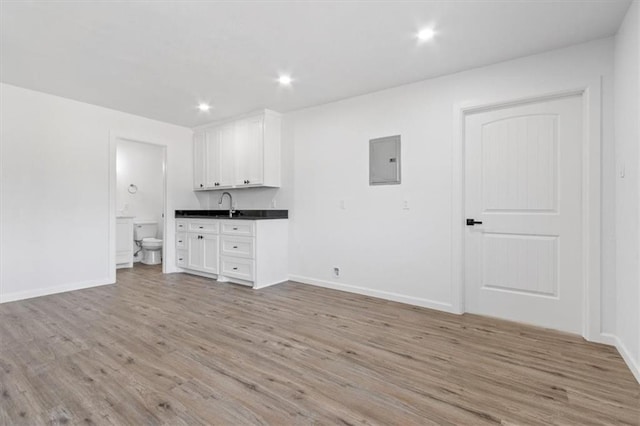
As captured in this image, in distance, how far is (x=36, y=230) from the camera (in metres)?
3.80

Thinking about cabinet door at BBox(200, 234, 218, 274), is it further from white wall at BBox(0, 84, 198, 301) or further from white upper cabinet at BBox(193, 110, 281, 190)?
white wall at BBox(0, 84, 198, 301)

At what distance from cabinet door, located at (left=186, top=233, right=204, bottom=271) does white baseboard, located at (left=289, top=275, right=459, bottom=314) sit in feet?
4.76

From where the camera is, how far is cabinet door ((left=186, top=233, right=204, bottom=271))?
192 inches

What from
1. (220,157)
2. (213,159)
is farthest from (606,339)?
(213,159)

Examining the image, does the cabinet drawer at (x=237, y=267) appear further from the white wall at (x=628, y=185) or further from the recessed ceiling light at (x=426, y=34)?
the white wall at (x=628, y=185)

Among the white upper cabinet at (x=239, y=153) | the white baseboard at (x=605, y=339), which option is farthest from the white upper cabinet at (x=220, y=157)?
the white baseboard at (x=605, y=339)

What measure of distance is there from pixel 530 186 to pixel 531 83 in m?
0.92

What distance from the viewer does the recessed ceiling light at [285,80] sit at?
3.36m

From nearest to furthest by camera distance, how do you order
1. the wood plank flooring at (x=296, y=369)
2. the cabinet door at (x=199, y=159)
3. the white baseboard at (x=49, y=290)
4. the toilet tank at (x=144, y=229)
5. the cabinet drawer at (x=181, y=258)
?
the wood plank flooring at (x=296, y=369), the white baseboard at (x=49, y=290), the cabinet drawer at (x=181, y=258), the cabinet door at (x=199, y=159), the toilet tank at (x=144, y=229)

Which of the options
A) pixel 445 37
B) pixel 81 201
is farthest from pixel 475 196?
pixel 81 201

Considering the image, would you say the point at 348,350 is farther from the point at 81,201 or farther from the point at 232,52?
the point at 81,201

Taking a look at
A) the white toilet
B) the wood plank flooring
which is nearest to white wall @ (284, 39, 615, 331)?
the wood plank flooring

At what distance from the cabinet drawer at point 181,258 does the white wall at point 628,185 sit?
5.20m

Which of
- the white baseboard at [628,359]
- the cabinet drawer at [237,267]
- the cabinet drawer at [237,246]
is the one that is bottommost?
the white baseboard at [628,359]
